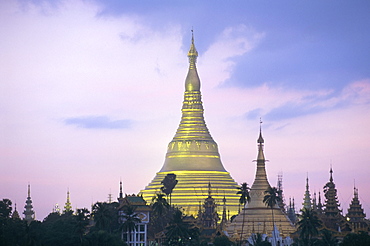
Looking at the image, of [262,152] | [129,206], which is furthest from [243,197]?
[129,206]

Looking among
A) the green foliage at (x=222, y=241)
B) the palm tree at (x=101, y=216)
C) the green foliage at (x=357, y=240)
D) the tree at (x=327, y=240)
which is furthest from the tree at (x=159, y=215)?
the green foliage at (x=357, y=240)

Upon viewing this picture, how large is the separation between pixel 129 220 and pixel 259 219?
25.6 metres

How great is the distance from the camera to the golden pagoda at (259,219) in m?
174

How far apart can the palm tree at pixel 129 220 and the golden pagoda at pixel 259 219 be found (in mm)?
16522

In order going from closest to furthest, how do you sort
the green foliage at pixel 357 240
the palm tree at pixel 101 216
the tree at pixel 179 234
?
1. the green foliage at pixel 357 240
2. the tree at pixel 179 234
3. the palm tree at pixel 101 216

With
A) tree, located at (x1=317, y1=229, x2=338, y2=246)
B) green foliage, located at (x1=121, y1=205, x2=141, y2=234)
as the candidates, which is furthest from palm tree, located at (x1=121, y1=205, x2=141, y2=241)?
tree, located at (x1=317, y1=229, x2=338, y2=246)

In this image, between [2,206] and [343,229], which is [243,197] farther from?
[2,206]

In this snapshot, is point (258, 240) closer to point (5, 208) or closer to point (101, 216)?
point (101, 216)

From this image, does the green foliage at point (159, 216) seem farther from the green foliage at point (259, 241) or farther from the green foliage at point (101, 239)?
the green foliage at point (101, 239)

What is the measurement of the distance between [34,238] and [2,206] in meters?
35.8

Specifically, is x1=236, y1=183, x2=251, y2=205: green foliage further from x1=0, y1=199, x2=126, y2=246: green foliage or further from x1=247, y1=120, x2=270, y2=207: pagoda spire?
x1=0, y1=199, x2=126, y2=246: green foliage

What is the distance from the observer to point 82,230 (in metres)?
148

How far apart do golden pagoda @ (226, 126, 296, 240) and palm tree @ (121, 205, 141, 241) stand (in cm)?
1652

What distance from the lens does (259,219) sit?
579 ft
